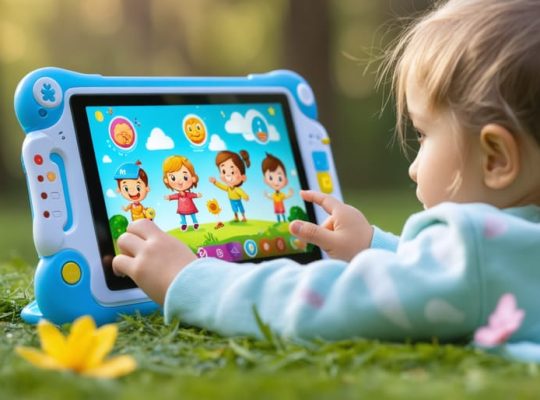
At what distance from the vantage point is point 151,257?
4.37 feet

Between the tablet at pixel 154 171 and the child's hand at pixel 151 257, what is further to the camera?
the tablet at pixel 154 171

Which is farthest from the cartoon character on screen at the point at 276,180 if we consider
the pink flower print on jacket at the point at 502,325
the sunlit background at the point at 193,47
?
the sunlit background at the point at 193,47

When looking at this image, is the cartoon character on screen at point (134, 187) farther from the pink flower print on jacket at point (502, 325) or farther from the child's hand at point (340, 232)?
the pink flower print on jacket at point (502, 325)

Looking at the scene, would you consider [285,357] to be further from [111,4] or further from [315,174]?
[111,4]

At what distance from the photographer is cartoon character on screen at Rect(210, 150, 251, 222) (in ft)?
5.49

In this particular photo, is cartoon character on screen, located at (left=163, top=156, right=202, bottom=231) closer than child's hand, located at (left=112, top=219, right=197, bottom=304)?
No

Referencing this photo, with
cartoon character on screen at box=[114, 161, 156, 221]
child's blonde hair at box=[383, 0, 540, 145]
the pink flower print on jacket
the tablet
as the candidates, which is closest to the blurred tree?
the tablet

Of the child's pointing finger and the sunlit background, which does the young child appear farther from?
the sunlit background

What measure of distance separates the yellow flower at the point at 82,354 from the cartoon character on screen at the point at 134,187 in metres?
0.55

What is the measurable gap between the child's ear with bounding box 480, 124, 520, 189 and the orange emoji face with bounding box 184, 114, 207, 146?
631 mm

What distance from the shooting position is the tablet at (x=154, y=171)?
1.43m

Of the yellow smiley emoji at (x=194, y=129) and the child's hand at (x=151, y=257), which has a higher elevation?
the yellow smiley emoji at (x=194, y=129)

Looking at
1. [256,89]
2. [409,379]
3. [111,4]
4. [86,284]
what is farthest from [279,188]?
[111,4]

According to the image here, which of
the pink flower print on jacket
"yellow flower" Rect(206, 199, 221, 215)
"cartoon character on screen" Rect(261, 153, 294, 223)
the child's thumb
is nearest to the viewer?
the pink flower print on jacket
